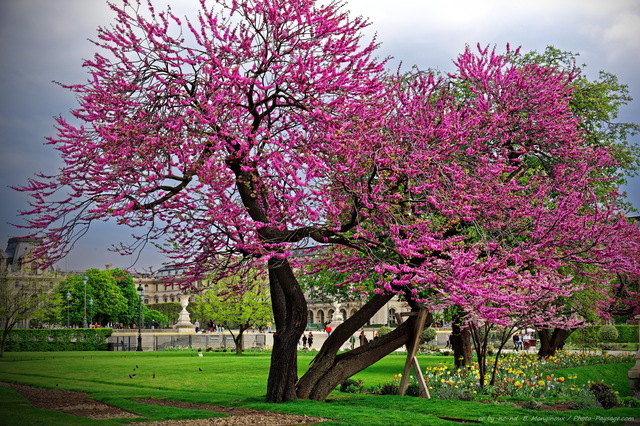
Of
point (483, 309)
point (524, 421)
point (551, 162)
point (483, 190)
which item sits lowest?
point (524, 421)

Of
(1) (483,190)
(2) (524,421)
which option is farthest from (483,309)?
(1) (483,190)

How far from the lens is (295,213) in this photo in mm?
15250

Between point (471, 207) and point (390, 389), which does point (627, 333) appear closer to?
point (390, 389)

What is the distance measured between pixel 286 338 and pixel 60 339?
45.6 m

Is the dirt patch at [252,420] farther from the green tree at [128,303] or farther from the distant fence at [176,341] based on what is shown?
the green tree at [128,303]

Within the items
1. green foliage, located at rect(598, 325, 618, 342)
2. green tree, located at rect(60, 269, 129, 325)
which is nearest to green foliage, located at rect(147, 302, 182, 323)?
green tree, located at rect(60, 269, 129, 325)

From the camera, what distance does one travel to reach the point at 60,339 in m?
55.6

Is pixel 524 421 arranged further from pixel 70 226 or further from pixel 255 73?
pixel 70 226

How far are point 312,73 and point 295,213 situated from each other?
3.23 meters

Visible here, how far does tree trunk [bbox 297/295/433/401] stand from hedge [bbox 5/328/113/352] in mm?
41595

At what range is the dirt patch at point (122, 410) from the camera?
1297 cm

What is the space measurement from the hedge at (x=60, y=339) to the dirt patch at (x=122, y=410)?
Answer: 35903 millimetres

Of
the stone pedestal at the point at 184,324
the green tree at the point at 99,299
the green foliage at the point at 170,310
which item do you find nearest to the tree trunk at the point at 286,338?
the stone pedestal at the point at 184,324

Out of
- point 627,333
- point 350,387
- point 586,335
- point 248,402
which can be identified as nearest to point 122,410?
point 248,402
